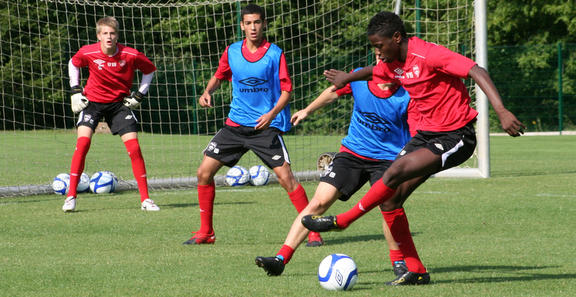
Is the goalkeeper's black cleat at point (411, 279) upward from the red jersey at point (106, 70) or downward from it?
downward

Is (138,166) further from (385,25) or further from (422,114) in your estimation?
(385,25)

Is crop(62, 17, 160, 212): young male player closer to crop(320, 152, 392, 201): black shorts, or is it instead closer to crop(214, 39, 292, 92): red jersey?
crop(214, 39, 292, 92): red jersey

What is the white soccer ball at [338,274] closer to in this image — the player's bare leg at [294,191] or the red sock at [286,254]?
the red sock at [286,254]

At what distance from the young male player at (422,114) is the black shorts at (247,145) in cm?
205

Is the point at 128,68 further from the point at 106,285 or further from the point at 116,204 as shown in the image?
the point at 106,285

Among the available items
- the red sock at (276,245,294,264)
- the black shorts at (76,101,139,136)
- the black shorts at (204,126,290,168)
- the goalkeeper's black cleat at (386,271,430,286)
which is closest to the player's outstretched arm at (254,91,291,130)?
the black shorts at (204,126,290,168)

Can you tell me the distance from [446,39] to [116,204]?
708cm

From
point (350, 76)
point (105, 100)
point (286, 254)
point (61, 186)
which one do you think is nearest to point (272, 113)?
point (350, 76)

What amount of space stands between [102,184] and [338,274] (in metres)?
7.02

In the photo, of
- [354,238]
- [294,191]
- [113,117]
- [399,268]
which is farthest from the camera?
[113,117]

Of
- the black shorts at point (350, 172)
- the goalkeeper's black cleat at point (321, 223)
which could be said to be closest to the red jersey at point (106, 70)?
the black shorts at point (350, 172)

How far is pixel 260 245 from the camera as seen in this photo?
740 centimetres

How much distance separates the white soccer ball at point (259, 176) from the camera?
1258 cm

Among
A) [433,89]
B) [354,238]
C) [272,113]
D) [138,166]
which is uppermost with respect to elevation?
[433,89]
